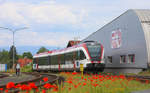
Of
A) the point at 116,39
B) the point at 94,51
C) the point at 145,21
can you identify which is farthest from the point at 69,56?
the point at 145,21

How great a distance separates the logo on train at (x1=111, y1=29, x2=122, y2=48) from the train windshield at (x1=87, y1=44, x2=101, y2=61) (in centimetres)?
944

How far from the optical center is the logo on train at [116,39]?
37688 mm

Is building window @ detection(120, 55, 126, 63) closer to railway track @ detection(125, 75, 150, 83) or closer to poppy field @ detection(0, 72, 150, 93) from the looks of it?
railway track @ detection(125, 75, 150, 83)

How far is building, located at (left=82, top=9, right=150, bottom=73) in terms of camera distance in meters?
31.3

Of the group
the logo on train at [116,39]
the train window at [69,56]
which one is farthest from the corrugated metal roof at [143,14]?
the train window at [69,56]

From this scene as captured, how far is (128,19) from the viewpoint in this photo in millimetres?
35031

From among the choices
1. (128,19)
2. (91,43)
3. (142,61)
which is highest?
(128,19)

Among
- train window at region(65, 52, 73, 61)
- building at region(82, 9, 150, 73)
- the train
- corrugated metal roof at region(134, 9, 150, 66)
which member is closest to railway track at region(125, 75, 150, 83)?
the train

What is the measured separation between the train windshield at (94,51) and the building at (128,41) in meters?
5.65

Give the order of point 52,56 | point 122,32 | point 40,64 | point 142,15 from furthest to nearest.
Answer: point 40,64
point 52,56
point 122,32
point 142,15

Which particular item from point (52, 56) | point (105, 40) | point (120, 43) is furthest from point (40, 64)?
point (120, 43)

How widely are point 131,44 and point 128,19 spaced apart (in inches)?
130

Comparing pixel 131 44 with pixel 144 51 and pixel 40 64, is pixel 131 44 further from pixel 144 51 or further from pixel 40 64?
pixel 40 64

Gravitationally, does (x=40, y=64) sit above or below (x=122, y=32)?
below
